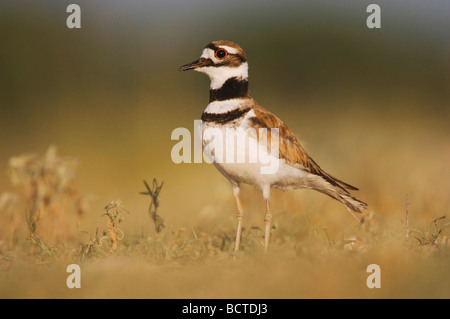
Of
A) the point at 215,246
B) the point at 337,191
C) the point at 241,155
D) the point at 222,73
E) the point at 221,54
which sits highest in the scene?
the point at 221,54

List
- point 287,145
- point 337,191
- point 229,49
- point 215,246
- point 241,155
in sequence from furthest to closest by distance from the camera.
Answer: point 337,191 → point 215,246 → point 287,145 → point 229,49 → point 241,155

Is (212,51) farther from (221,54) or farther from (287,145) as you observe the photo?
(287,145)

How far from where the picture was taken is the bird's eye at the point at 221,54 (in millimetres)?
4852

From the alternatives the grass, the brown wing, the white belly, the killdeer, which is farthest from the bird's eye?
the grass

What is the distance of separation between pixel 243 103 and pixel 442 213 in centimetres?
258

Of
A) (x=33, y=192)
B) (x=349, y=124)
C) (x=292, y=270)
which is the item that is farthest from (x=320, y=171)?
(x=349, y=124)

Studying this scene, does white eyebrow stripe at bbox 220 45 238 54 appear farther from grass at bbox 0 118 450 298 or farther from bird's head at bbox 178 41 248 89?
grass at bbox 0 118 450 298

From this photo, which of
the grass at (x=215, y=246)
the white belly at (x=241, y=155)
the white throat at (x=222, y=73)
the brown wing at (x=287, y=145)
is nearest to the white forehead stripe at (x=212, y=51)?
the white throat at (x=222, y=73)

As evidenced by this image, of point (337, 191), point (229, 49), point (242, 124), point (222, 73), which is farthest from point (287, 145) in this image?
point (229, 49)

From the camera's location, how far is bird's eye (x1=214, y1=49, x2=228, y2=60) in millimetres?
4852

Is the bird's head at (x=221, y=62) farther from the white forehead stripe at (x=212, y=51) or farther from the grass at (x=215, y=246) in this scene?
the grass at (x=215, y=246)

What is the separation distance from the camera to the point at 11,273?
4.25m

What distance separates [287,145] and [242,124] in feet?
1.80

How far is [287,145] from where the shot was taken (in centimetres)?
495
